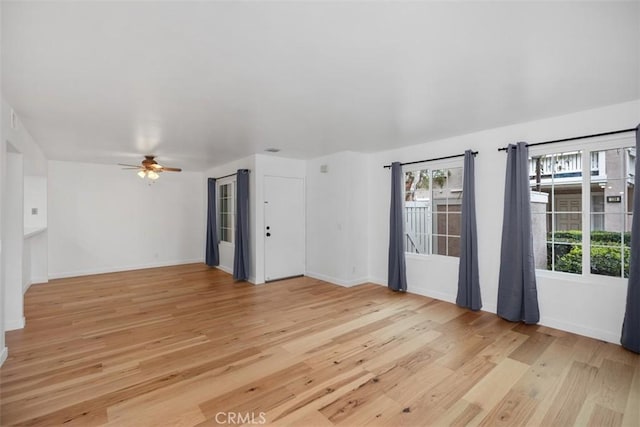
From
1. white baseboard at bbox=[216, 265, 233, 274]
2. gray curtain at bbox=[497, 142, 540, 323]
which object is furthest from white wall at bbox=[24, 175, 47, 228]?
gray curtain at bbox=[497, 142, 540, 323]

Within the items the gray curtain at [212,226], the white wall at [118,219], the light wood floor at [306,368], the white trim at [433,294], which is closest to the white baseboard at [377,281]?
the white trim at [433,294]

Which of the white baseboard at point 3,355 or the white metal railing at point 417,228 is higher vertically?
the white metal railing at point 417,228

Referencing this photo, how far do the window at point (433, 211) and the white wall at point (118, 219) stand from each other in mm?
5568

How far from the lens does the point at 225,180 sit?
22.6 feet

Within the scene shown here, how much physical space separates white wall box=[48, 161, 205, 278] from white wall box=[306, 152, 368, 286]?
3794 millimetres

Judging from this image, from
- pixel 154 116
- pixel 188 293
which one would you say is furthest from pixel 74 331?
pixel 154 116

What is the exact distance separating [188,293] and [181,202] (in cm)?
341

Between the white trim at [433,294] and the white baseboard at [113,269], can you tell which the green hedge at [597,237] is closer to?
the white trim at [433,294]

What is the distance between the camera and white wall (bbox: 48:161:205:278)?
618cm

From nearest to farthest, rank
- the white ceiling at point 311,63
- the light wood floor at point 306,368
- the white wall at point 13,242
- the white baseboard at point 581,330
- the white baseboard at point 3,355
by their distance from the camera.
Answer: the white ceiling at point 311,63
the light wood floor at point 306,368
the white baseboard at point 3,355
the white baseboard at point 581,330
the white wall at point 13,242

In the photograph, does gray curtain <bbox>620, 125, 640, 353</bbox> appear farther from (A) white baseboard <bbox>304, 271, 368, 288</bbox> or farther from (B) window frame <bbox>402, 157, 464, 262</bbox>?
(A) white baseboard <bbox>304, 271, 368, 288</bbox>

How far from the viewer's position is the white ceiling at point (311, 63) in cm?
168

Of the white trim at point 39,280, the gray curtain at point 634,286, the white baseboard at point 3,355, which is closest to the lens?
the white baseboard at point 3,355

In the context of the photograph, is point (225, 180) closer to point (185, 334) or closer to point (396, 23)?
point (185, 334)
